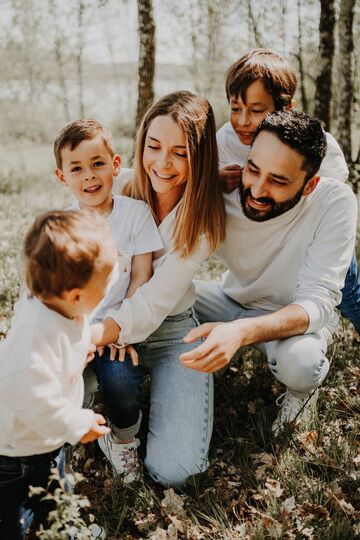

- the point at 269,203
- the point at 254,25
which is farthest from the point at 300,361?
the point at 254,25

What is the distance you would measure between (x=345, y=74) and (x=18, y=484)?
26.9 ft

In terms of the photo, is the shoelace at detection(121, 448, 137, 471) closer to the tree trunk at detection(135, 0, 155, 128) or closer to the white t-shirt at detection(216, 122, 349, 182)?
the white t-shirt at detection(216, 122, 349, 182)

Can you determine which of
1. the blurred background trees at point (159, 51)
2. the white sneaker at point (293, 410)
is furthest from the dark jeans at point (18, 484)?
the blurred background trees at point (159, 51)

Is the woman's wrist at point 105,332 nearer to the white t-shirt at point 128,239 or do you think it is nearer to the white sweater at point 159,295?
the white sweater at point 159,295

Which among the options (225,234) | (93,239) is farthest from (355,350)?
(93,239)

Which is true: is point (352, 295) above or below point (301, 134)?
below

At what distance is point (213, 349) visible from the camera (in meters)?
2.58

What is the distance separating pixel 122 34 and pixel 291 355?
2451cm

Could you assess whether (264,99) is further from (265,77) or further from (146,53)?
(146,53)

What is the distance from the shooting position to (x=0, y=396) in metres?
1.86

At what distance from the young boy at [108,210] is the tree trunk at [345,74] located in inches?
234

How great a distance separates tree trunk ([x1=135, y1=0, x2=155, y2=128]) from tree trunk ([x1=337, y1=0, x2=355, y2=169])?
3104 millimetres

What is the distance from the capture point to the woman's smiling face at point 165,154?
286 cm

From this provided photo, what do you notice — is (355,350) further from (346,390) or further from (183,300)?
(183,300)
